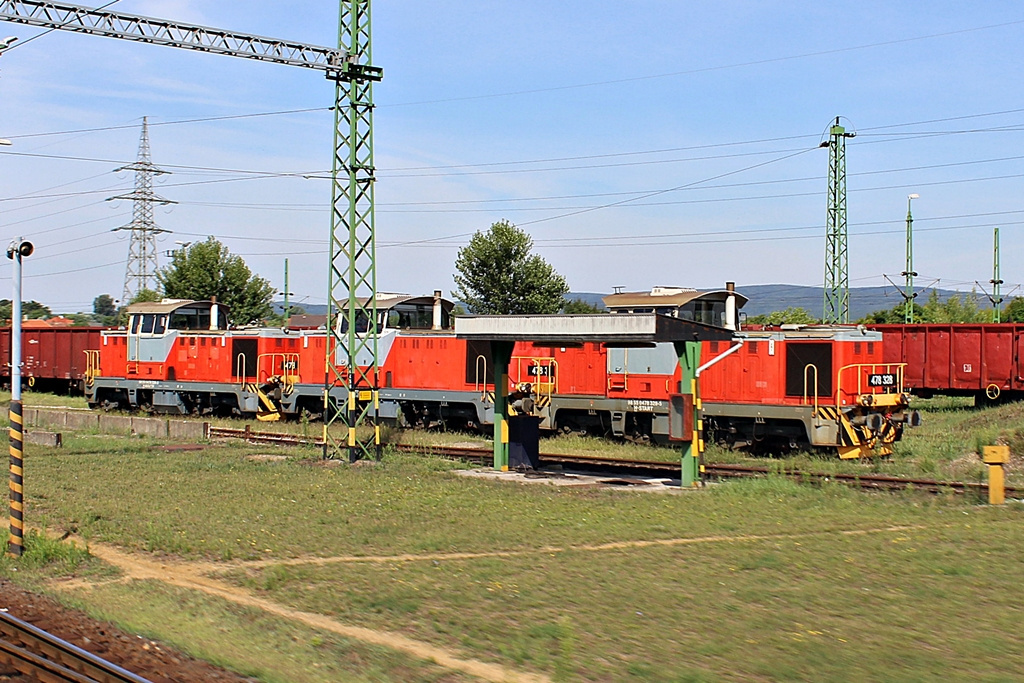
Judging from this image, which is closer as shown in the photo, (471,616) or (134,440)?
(471,616)

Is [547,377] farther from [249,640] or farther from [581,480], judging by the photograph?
[249,640]

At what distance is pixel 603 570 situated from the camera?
10180 millimetres

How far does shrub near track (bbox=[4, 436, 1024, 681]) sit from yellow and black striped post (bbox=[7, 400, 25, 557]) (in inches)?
37.1

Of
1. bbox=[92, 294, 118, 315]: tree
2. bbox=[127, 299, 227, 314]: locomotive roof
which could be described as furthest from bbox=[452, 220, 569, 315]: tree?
bbox=[92, 294, 118, 315]: tree

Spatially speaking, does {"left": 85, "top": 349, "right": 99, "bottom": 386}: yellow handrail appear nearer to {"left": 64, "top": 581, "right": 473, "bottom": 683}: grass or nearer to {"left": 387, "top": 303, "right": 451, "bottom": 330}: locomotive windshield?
{"left": 387, "top": 303, "right": 451, "bottom": 330}: locomotive windshield

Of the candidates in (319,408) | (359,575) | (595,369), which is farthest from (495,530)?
(319,408)

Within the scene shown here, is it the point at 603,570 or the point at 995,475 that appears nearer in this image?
the point at 603,570

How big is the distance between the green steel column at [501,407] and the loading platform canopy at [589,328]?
890 mm

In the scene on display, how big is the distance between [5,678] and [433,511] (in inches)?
291

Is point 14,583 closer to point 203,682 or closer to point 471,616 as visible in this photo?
point 203,682

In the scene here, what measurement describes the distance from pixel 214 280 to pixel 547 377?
41.7m

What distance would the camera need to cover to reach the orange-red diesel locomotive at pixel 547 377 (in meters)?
20.6

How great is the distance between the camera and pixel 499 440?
746 inches

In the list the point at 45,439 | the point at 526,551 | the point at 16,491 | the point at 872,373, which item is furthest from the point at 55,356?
the point at 526,551
